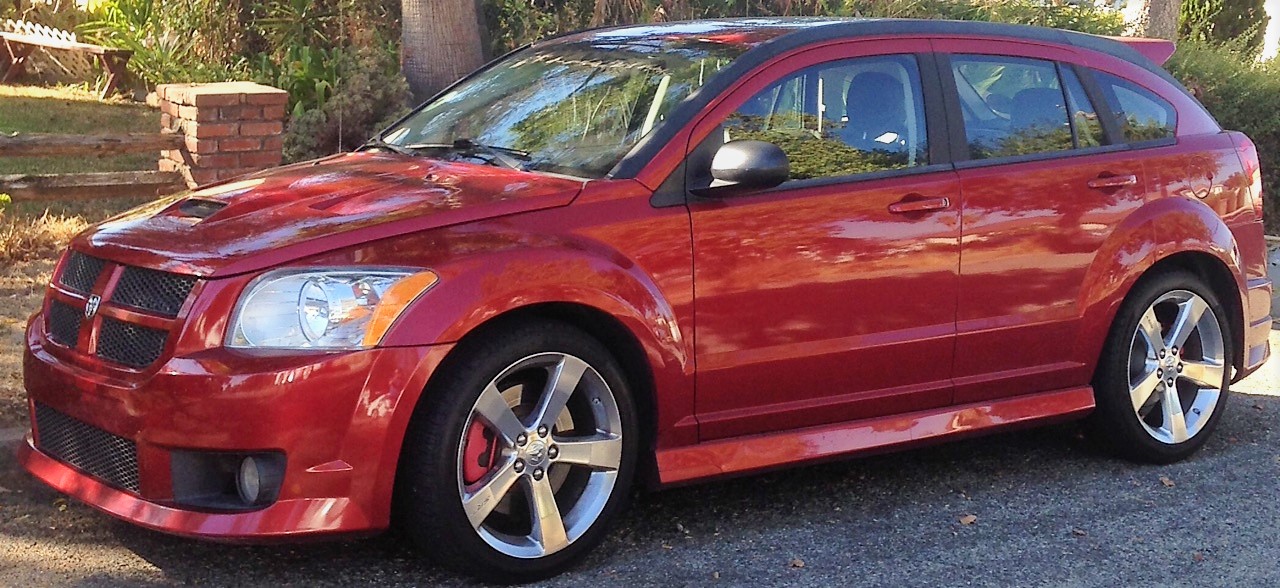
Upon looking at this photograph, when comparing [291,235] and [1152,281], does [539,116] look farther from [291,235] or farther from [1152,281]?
[1152,281]

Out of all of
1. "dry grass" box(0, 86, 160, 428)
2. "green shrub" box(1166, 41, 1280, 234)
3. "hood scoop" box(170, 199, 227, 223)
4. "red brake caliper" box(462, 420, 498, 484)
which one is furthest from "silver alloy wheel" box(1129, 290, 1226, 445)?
"green shrub" box(1166, 41, 1280, 234)

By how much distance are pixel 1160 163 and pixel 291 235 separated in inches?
134

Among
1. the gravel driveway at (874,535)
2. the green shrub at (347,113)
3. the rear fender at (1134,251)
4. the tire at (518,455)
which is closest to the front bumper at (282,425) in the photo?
the tire at (518,455)

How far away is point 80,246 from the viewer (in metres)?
4.50

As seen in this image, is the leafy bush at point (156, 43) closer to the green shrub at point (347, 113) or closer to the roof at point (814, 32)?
the green shrub at point (347, 113)

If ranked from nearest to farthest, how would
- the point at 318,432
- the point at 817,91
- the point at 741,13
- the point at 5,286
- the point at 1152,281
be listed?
the point at 318,432
the point at 817,91
the point at 1152,281
the point at 5,286
the point at 741,13

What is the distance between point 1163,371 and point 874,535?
1.62 m

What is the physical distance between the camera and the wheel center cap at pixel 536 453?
4.31 m

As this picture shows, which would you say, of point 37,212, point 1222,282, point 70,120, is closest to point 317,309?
point 1222,282

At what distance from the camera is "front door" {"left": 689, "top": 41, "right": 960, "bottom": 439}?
4.65 metres

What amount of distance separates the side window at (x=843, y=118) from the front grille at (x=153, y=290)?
5.78ft

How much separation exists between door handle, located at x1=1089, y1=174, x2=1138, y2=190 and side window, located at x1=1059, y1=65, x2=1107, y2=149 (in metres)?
0.15

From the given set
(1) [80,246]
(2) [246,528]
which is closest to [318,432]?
(2) [246,528]

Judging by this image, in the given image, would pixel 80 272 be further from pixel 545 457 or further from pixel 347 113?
pixel 347 113
